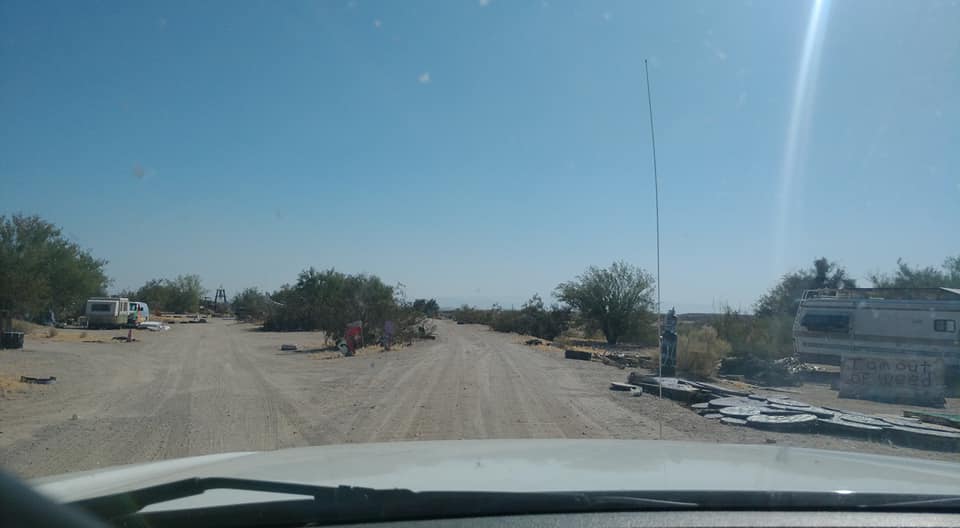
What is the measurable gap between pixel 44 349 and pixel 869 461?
31.8m

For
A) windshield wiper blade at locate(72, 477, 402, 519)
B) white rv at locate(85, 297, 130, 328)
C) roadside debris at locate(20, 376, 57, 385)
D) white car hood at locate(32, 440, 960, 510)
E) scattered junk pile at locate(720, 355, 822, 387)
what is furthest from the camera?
white rv at locate(85, 297, 130, 328)

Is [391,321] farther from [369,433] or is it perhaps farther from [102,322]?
[102,322]

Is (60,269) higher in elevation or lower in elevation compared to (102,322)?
higher

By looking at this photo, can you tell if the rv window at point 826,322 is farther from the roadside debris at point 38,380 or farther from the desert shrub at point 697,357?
the roadside debris at point 38,380

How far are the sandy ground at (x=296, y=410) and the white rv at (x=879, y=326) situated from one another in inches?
240

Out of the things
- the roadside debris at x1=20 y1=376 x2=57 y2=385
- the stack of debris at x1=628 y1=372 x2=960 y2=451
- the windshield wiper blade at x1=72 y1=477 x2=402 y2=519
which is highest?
the windshield wiper blade at x1=72 y1=477 x2=402 y2=519

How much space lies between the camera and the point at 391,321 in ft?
115

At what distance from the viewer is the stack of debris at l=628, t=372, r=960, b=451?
36.1 feet

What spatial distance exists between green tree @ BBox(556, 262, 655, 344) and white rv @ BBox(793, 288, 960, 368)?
15.2 m

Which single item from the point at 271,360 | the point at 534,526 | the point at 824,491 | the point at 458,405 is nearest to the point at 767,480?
the point at 824,491

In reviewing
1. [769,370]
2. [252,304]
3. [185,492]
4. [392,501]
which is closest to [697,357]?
[769,370]

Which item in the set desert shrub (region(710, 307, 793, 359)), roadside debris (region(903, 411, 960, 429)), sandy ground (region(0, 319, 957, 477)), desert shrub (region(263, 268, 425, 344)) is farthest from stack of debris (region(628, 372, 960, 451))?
desert shrub (region(263, 268, 425, 344))

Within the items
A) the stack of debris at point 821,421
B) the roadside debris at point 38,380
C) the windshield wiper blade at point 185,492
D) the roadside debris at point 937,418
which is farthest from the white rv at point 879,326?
the roadside debris at point 38,380

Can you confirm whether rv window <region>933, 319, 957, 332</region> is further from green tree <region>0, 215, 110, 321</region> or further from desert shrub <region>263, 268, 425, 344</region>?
green tree <region>0, 215, 110, 321</region>
